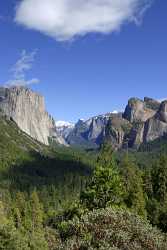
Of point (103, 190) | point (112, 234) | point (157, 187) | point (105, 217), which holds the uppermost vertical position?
point (157, 187)

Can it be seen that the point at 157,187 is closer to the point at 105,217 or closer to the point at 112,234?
the point at 105,217

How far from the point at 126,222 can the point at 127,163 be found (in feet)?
214

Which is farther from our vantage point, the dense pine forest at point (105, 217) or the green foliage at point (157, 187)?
the green foliage at point (157, 187)

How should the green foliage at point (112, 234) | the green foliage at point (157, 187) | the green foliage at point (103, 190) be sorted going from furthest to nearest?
the green foliage at point (157, 187) < the green foliage at point (103, 190) < the green foliage at point (112, 234)

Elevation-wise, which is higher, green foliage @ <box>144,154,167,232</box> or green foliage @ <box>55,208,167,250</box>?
green foliage @ <box>144,154,167,232</box>

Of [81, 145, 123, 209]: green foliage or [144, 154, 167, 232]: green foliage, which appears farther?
[144, 154, 167, 232]: green foliage

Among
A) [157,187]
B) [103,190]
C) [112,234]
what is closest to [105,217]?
[112,234]

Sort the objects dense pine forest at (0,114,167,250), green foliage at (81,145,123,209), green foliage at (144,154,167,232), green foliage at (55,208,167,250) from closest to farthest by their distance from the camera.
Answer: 1. green foliage at (55,208,167,250)
2. dense pine forest at (0,114,167,250)
3. green foliage at (81,145,123,209)
4. green foliage at (144,154,167,232)

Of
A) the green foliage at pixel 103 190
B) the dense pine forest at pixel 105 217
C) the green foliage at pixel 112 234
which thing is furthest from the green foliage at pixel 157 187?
the green foliage at pixel 112 234

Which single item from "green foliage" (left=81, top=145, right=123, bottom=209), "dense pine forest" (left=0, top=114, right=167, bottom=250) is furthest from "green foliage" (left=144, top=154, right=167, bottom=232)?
"green foliage" (left=81, top=145, right=123, bottom=209)

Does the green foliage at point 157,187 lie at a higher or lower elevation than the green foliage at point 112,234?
higher

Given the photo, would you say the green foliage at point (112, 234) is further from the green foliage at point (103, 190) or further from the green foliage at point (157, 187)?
the green foliage at point (157, 187)

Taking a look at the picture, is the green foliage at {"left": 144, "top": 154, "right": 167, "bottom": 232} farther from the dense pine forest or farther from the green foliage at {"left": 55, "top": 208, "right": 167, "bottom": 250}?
the green foliage at {"left": 55, "top": 208, "right": 167, "bottom": 250}

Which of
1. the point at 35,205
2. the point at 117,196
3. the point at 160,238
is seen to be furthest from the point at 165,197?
the point at 160,238
